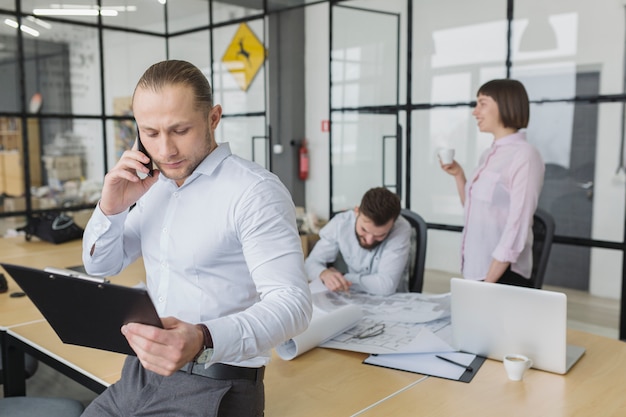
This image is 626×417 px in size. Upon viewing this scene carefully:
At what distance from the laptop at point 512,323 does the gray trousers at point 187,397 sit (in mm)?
736

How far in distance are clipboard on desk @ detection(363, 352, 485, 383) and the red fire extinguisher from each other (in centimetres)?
464

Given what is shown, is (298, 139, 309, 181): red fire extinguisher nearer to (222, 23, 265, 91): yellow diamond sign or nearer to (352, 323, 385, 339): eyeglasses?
(222, 23, 265, 91): yellow diamond sign

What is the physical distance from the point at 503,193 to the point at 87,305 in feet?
7.23

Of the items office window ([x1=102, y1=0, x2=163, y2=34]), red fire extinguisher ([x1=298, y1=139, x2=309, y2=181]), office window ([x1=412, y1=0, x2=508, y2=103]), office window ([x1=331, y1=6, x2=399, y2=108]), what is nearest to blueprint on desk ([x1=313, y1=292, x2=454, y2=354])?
office window ([x1=412, y1=0, x2=508, y2=103])

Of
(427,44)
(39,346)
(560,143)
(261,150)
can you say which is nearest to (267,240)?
(39,346)

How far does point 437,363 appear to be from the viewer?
1869mm

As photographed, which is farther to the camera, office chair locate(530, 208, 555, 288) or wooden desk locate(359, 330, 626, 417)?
office chair locate(530, 208, 555, 288)

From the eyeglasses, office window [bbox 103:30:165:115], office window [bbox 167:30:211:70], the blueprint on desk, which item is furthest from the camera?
office window [bbox 167:30:211:70]

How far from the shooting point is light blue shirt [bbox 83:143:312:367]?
1.26 metres

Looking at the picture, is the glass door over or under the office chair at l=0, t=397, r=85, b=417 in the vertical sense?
over

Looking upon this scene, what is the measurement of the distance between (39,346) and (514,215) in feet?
6.61

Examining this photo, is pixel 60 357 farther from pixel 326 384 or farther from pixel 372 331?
pixel 372 331

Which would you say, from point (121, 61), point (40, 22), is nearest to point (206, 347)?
point (40, 22)

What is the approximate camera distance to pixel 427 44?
200 inches
